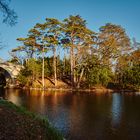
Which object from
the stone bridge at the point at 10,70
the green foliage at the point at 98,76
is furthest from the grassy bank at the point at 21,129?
the stone bridge at the point at 10,70

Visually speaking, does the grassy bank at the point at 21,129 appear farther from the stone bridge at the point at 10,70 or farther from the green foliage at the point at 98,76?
the stone bridge at the point at 10,70

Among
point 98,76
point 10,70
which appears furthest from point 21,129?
point 10,70

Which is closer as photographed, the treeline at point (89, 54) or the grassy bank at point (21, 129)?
the grassy bank at point (21, 129)

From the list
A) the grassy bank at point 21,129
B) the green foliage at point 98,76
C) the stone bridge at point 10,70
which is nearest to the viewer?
the grassy bank at point 21,129

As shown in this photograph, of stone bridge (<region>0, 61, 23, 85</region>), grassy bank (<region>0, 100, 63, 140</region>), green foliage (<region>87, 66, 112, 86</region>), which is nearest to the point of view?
grassy bank (<region>0, 100, 63, 140</region>)

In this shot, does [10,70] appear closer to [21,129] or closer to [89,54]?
[89,54]

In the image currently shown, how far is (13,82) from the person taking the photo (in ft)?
189

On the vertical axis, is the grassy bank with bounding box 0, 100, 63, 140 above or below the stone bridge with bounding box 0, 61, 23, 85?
below

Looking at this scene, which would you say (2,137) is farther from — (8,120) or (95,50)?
(95,50)

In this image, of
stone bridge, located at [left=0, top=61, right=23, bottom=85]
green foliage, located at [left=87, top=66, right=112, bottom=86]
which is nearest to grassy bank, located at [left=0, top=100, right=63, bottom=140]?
green foliage, located at [left=87, top=66, right=112, bottom=86]

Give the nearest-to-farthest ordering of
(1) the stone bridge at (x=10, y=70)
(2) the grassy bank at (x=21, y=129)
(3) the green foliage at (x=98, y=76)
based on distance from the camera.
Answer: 1. (2) the grassy bank at (x=21, y=129)
2. (3) the green foliage at (x=98, y=76)
3. (1) the stone bridge at (x=10, y=70)

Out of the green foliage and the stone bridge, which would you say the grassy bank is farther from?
the stone bridge

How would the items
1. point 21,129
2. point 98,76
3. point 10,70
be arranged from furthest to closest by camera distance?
point 10,70 < point 98,76 < point 21,129

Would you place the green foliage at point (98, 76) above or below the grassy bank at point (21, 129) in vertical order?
above
